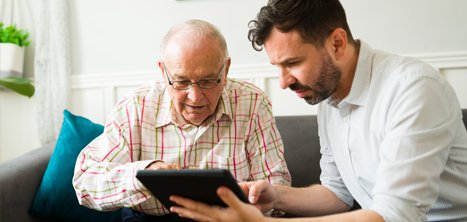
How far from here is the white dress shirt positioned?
82 centimetres

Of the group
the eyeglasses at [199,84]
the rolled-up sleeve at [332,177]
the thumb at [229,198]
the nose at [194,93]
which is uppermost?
the eyeglasses at [199,84]

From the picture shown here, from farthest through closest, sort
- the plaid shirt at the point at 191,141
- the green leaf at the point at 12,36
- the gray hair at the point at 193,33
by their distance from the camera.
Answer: the green leaf at the point at 12,36, the plaid shirt at the point at 191,141, the gray hair at the point at 193,33

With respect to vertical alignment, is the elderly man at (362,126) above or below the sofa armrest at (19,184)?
above

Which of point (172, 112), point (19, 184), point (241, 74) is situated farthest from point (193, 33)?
point (19, 184)

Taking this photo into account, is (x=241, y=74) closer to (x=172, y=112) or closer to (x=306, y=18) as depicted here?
(x=172, y=112)

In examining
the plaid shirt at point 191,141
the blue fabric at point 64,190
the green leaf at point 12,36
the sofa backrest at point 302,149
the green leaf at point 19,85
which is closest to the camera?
the plaid shirt at point 191,141

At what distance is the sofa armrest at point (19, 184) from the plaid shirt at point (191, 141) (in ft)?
1.24

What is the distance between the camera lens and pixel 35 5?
7.90ft

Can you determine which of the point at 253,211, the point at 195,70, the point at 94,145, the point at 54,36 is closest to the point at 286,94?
the point at 195,70

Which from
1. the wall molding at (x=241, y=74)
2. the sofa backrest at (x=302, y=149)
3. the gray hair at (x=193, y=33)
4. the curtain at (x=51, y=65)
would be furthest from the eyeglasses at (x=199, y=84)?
the curtain at (x=51, y=65)

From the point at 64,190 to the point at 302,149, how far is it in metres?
1.19

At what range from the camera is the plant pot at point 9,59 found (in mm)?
2232

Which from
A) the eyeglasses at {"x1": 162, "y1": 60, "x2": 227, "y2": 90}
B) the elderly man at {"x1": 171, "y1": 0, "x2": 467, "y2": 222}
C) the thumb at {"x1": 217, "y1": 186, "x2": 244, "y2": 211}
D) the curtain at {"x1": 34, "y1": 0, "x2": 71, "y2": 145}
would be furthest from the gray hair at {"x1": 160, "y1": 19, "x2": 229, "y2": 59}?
the curtain at {"x1": 34, "y1": 0, "x2": 71, "y2": 145}

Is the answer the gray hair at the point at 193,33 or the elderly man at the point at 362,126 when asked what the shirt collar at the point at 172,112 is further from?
the elderly man at the point at 362,126
